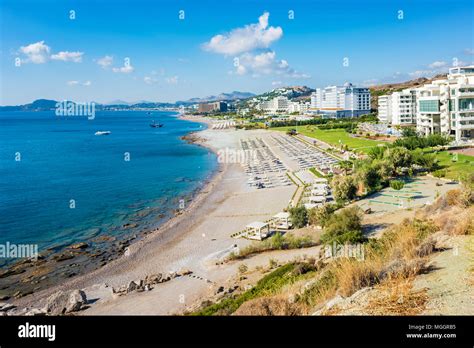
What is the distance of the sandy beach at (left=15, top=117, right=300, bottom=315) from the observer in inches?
546

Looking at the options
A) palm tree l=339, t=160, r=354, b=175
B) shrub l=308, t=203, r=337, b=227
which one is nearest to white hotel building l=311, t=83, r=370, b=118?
palm tree l=339, t=160, r=354, b=175

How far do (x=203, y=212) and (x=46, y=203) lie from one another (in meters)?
13.3

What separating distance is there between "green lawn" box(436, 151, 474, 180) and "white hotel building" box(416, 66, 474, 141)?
34.0ft

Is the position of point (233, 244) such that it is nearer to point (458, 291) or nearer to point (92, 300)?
point (92, 300)

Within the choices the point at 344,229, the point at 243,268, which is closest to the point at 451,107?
the point at 344,229

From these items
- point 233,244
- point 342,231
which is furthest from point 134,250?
point 342,231

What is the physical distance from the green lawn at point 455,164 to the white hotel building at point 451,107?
34.0ft

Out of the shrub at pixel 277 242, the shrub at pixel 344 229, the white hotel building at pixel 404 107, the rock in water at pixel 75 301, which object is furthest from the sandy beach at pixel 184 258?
the white hotel building at pixel 404 107

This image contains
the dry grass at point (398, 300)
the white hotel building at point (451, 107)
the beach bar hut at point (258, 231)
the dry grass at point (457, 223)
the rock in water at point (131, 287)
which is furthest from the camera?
the white hotel building at point (451, 107)

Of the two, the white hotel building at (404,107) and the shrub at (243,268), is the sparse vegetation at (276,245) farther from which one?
the white hotel building at (404,107)

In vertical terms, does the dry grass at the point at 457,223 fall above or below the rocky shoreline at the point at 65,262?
above

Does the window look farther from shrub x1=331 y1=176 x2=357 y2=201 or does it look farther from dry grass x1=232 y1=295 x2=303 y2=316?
dry grass x1=232 y1=295 x2=303 y2=316

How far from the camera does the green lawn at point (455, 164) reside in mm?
26516
